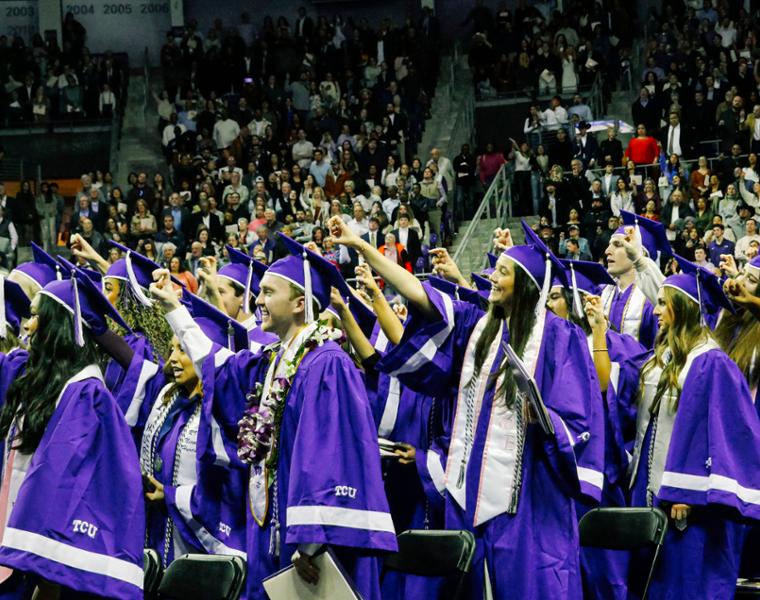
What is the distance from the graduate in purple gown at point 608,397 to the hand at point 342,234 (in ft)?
5.64

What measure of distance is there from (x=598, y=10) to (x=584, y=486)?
2003cm

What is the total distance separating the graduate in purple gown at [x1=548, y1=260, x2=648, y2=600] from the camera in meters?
Answer: 7.18

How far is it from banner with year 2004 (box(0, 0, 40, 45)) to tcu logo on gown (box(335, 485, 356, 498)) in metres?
25.2

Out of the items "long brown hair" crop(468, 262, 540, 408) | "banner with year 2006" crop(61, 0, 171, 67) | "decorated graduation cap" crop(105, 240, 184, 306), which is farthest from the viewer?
"banner with year 2006" crop(61, 0, 171, 67)

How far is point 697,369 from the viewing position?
22.2 feet

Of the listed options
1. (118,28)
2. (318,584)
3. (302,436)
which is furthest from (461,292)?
(118,28)

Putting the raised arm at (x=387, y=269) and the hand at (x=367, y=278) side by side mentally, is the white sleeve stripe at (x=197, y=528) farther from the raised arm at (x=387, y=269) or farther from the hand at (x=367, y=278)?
the raised arm at (x=387, y=269)

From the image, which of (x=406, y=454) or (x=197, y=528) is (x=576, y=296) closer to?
(x=406, y=454)

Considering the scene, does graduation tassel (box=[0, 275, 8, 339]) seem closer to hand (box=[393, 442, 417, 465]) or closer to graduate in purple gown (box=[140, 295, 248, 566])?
graduate in purple gown (box=[140, 295, 248, 566])

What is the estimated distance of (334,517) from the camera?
5.27m

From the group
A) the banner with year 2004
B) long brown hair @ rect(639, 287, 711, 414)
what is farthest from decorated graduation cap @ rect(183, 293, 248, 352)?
the banner with year 2004

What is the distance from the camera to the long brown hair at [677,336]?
6.93m

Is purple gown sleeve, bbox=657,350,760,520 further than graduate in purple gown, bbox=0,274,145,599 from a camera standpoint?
Yes

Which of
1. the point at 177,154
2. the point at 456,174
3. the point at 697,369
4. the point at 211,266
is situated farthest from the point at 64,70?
the point at 697,369
